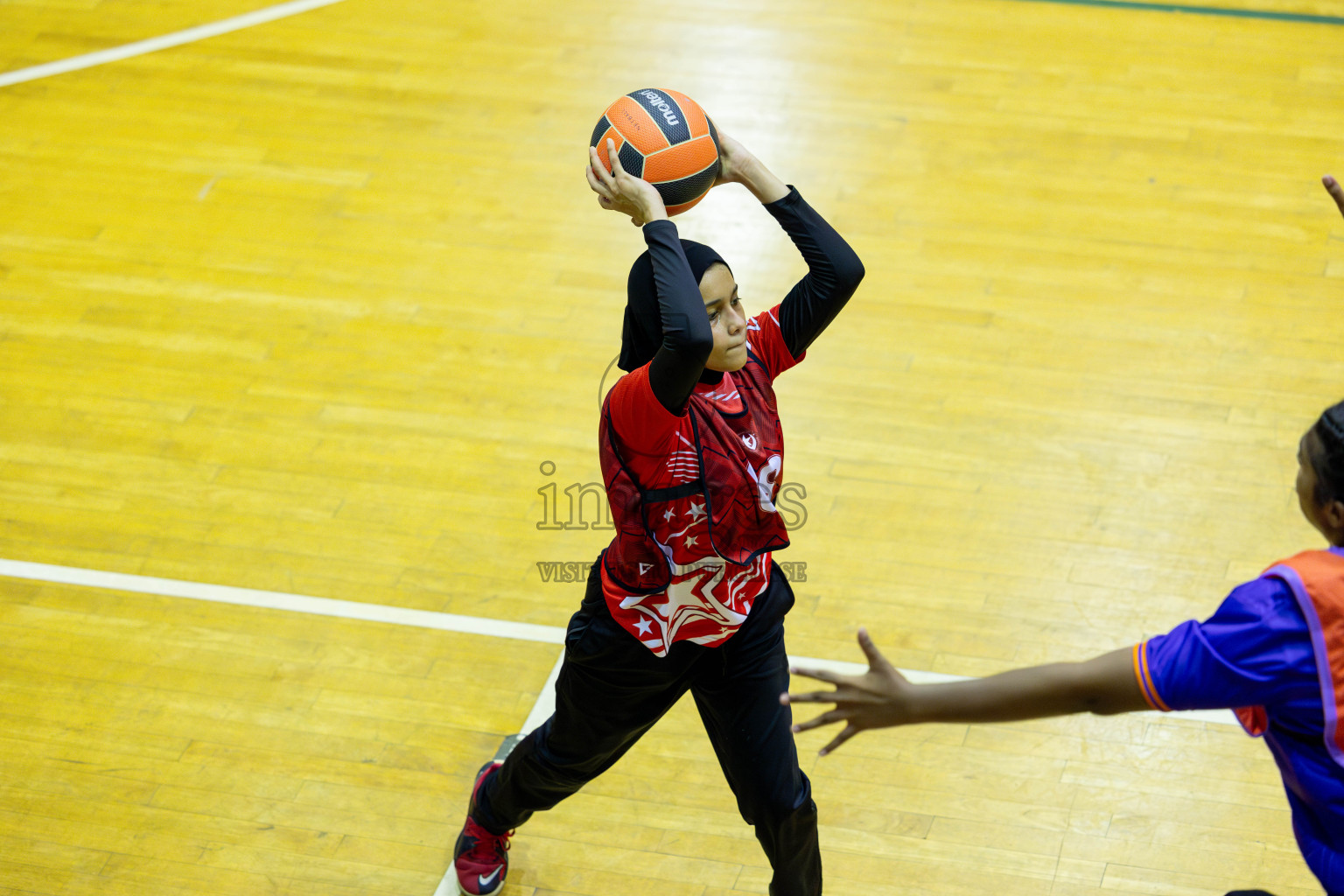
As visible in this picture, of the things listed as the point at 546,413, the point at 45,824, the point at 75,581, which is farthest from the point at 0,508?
the point at 546,413

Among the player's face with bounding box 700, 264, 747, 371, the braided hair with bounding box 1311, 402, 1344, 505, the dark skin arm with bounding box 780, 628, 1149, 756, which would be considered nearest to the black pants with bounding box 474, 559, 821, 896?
the player's face with bounding box 700, 264, 747, 371

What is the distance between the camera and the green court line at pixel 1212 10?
7758mm

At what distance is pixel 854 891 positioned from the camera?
3.70 meters

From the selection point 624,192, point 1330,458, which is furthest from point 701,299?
point 1330,458

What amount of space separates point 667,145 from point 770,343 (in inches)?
21.6

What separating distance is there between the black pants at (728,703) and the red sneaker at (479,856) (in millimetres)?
572

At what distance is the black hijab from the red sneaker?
4.83 feet

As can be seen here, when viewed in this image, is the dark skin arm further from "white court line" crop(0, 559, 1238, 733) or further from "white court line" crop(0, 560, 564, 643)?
"white court line" crop(0, 560, 564, 643)

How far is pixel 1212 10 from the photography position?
789 centimetres

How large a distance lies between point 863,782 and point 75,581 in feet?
9.98

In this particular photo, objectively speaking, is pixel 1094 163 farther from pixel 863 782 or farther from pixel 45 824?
pixel 45 824

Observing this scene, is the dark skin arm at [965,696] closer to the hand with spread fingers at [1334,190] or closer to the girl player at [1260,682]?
the girl player at [1260,682]

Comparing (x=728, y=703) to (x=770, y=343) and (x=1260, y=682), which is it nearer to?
(x=770, y=343)

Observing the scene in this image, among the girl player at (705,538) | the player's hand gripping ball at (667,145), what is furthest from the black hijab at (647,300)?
the player's hand gripping ball at (667,145)
